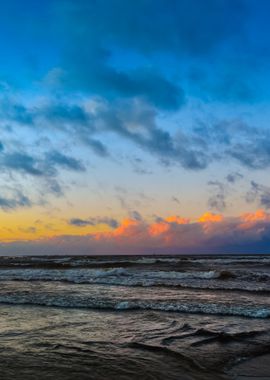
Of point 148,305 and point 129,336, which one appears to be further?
point 148,305

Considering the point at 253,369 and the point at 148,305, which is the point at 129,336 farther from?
the point at 148,305

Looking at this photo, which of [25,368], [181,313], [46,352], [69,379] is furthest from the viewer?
[181,313]

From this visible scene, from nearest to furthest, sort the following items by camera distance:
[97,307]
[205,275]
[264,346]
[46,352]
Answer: [46,352], [264,346], [97,307], [205,275]

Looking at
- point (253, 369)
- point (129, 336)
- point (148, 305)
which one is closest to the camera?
point (253, 369)

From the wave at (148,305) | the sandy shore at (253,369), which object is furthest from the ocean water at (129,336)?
the sandy shore at (253,369)

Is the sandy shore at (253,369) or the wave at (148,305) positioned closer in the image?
the sandy shore at (253,369)

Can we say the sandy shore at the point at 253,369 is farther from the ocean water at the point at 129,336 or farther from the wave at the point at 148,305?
the wave at the point at 148,305

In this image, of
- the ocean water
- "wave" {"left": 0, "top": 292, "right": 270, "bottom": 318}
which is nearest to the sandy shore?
the ocean water

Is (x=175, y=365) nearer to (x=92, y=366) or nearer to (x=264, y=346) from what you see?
(x=92, y=366)

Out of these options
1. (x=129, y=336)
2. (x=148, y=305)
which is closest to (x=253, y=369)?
(x=129, y=336)

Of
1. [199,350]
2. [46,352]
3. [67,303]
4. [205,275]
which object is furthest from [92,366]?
[205,275]

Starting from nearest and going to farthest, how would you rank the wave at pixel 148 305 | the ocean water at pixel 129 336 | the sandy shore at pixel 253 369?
the sandy shore at pixel 253 369, the ocean water at pixel 129 336, the wave at pixel 148 305

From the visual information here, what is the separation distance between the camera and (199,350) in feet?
27.3

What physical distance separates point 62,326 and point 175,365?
4424mm
